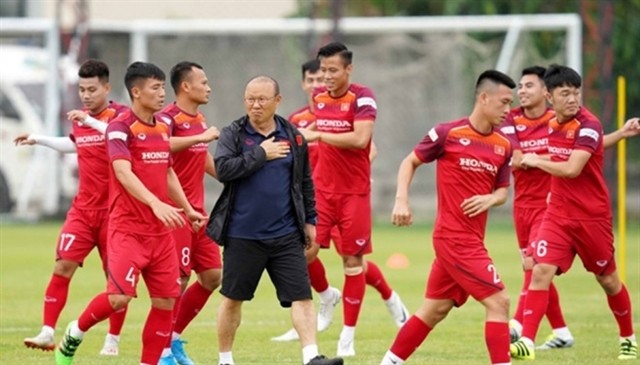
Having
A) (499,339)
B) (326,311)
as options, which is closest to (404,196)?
(499,339)

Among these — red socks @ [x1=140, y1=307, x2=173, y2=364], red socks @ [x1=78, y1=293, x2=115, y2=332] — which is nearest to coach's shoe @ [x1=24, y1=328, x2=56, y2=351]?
red socks @ [x1=78, y1=293, x2=115, y2=332]

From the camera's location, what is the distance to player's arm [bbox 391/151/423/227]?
1097 centimetres

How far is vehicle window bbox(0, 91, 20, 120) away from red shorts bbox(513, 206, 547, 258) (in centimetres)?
1804

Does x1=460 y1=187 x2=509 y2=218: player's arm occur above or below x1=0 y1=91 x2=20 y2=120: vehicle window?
above

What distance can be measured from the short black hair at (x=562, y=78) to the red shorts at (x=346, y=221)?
2.23 metres

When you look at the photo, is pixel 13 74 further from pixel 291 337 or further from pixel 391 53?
pixel 291 337

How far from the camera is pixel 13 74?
32.0 m

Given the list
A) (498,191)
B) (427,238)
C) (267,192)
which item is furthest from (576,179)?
(427,238)

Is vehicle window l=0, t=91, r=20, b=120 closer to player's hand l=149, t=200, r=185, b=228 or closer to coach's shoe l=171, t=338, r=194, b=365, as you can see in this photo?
coach's shoe l=171, t=338, r=194, b=365

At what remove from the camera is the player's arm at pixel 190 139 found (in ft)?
39.3

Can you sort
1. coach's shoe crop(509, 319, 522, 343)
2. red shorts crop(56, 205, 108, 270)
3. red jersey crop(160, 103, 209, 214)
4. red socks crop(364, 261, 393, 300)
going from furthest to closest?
red socks crop(364, 261, 393, 300) → coach's shoe crop(509, 319, 522, 343) → red shorts crop(56, 205, 108, 270) → red jersey crop(160, 103, 209, 214)

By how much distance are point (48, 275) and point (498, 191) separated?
1076cm

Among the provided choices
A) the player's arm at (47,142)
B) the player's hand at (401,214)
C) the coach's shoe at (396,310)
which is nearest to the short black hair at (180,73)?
the player's arm at (47,142)

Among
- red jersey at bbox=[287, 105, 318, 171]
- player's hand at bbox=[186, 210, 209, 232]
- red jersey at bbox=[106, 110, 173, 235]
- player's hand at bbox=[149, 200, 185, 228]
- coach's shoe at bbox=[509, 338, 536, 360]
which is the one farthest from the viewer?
red jersey at bbox=[287, 105, 318, 171]
